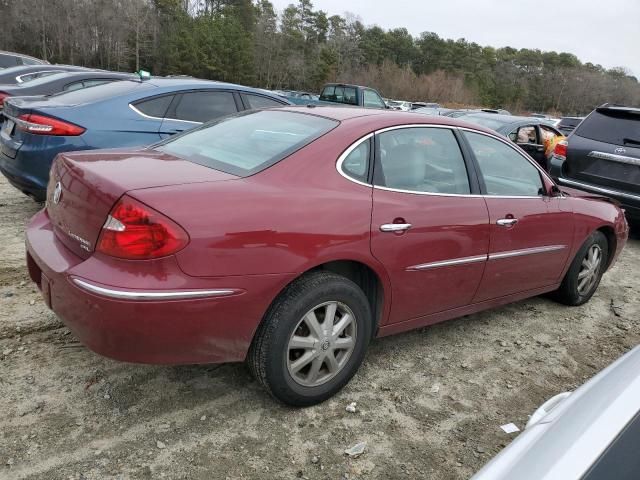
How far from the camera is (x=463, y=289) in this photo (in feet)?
10.8

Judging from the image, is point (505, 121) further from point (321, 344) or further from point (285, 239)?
point (285, 239)

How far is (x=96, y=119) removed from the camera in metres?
4.73

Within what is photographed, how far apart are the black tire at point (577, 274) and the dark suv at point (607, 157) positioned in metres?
2.03

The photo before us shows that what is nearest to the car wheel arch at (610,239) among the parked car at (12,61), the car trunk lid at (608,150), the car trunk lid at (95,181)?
the car trunk lid at (608,150)

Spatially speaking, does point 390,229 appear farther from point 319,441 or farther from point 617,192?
point 617,192

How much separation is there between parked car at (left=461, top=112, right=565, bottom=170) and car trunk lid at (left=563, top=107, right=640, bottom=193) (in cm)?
138

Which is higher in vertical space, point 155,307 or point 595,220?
point 595,220

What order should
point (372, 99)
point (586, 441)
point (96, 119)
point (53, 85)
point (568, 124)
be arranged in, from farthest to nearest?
point (372, 99), point (568, 124), point (53, 85), point (96, 119), point (586, 441)

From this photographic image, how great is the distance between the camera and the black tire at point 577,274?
427 cm

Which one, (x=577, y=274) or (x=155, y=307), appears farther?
(x=577, y=274)

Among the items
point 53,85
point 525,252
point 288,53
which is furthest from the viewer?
point 288,53

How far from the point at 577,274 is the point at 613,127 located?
10.5 feet

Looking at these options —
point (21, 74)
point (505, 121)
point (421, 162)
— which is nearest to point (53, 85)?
point (21, 74)

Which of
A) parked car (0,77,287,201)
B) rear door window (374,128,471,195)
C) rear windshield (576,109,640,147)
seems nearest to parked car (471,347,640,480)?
rear door window (374,128,471,195)
